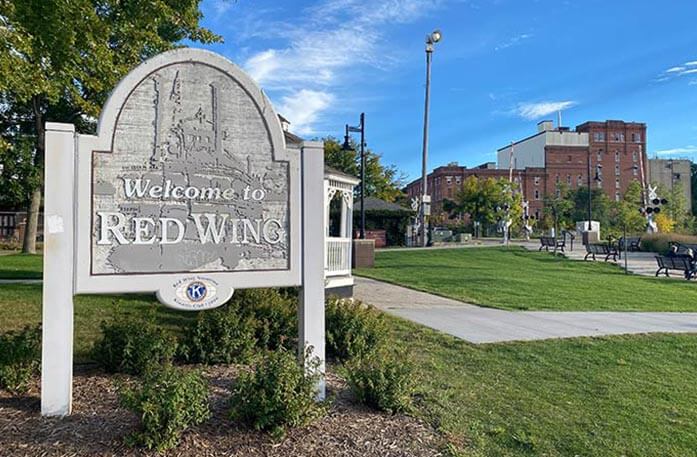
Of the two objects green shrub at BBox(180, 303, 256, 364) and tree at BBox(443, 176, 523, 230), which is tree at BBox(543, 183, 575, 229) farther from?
green shrub at BBox(180, 303, 256, 364)

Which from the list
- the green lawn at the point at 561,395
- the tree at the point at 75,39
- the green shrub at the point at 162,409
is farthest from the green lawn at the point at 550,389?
the tree at the point at 75,39

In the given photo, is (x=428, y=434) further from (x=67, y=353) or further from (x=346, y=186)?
(x=346, y=186)

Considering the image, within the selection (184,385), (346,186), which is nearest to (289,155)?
(184,385)

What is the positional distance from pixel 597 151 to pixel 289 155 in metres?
106

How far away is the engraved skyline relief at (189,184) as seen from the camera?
383 centimetres

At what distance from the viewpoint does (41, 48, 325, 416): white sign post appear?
3.69 meters

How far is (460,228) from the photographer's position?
226ft

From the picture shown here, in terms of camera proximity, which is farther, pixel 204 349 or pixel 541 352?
Answer: pixel 541 352

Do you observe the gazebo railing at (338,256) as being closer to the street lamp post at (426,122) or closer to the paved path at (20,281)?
the paved path at (20,281)

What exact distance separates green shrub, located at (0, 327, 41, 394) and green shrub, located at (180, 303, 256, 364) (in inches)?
50.5

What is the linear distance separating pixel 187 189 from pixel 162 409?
1640 millimetres

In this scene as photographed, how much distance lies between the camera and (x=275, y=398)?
3365 millimetres

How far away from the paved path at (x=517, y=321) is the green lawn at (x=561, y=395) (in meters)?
0.51

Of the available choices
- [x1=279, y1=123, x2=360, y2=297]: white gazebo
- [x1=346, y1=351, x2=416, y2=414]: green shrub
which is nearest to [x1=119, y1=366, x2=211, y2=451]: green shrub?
[x1=346, y1=351, x2=416, y2=414]: green shrub
